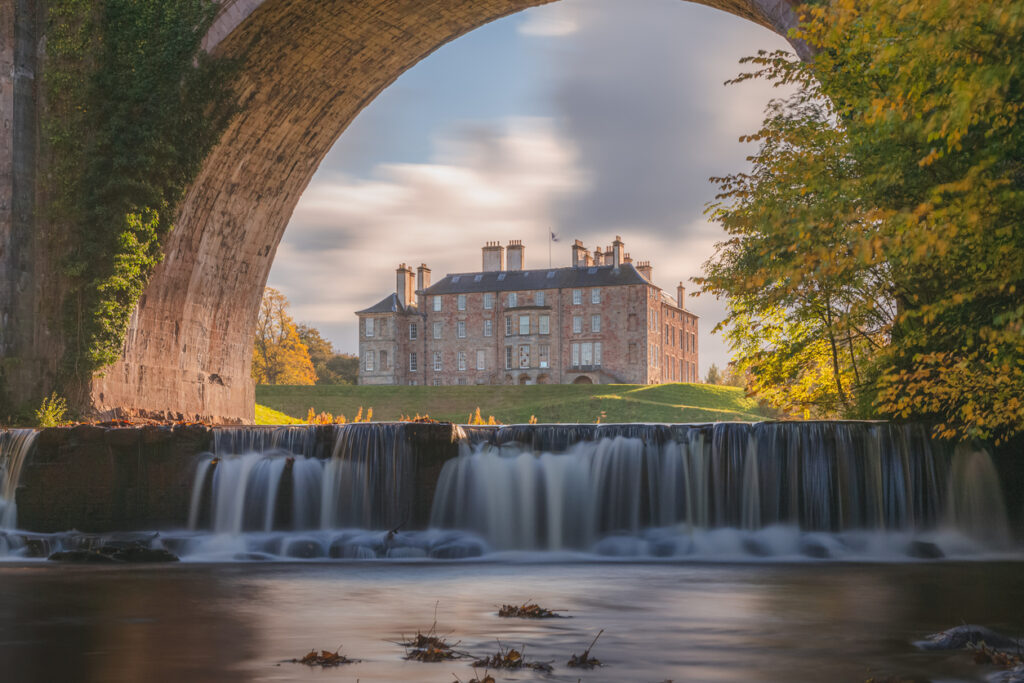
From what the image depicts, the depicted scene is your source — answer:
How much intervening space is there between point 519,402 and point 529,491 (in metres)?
46.4

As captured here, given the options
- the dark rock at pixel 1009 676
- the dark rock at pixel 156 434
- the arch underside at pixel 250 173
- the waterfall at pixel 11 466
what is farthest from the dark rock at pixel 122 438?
the dark rock at pixel 1009 676

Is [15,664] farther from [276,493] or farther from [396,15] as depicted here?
[396,15]

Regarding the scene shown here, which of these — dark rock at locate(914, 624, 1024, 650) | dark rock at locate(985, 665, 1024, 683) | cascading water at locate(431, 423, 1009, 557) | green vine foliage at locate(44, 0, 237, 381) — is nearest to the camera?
dark rock at locate(985, 665, 1024, 683)

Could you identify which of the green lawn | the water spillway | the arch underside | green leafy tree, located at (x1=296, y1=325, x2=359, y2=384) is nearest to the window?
the green lawn

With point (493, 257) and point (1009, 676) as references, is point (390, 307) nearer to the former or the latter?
point (493, 257)

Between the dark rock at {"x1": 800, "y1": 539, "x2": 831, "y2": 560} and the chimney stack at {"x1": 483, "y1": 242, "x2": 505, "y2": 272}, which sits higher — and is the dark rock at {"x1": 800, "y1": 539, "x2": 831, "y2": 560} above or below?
below

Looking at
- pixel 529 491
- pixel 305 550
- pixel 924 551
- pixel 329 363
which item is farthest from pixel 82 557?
pixel 329 363

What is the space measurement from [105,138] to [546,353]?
2385 inches

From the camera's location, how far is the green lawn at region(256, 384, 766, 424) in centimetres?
5722

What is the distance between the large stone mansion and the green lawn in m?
12.7

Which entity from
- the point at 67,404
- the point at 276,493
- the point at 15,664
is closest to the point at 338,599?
the point at 15,664

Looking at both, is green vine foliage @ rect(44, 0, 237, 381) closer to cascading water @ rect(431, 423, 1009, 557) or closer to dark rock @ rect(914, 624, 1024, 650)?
cascading water @ rect(431, 423, 1009, 557)

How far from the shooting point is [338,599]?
10758mm

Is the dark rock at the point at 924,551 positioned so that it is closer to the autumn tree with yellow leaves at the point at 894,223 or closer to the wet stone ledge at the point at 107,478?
the autumn tree with yellow leaves at the point at 894,223
